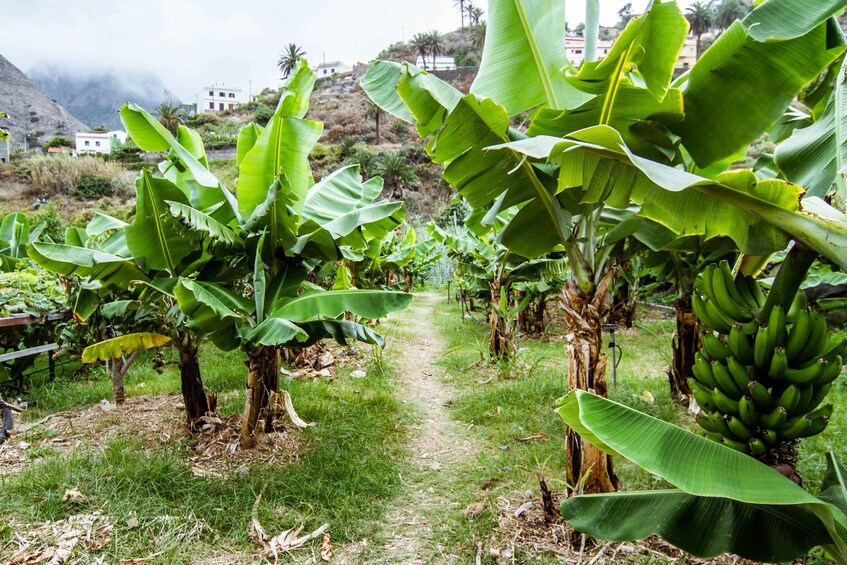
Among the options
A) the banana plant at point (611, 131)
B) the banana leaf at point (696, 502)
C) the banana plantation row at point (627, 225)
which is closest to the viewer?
the banana leaf at point (696, 502)

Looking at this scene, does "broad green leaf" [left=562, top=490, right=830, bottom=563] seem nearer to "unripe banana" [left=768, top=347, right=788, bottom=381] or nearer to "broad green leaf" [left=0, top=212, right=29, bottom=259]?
"unripe banana" [left=768, top=347, right=788, bottom=381]

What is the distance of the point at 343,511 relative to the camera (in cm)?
303

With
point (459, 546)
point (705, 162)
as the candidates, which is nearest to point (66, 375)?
point (459, 546)

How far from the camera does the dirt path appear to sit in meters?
2.76

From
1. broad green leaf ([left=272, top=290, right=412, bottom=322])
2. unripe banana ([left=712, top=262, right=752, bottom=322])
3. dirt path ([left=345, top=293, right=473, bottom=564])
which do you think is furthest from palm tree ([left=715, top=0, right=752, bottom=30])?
broad green leaf ([left=272, top=290, right=412, bottom=322])

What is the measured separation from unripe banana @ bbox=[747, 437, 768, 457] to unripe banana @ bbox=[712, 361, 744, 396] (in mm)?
179

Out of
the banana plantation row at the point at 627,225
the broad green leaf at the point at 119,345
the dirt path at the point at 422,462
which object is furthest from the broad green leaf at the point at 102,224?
the dirt path at the point at 422,462

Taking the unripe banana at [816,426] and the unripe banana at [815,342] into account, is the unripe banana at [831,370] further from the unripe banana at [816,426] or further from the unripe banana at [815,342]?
the unripe banana at [816,426]

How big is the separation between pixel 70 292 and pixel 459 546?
203 inches

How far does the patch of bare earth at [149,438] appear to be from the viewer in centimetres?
356

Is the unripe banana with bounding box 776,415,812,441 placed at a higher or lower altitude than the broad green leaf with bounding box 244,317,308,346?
lower

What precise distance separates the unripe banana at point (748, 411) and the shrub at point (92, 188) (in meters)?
38.1

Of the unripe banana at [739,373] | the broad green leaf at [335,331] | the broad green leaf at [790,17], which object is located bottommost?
the broad green leaf at [335,331]

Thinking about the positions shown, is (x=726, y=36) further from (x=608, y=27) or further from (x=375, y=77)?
(x=608, y=27)
